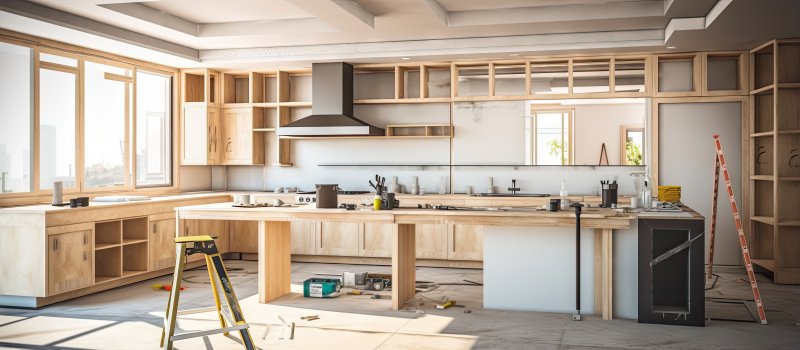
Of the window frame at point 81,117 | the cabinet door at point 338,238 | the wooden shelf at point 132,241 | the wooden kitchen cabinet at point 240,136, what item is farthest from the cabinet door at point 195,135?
the wooden shelf at point 132,241

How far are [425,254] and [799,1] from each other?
4.91 m

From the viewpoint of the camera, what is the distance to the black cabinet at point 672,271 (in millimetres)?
5531

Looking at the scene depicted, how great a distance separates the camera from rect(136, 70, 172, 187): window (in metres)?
8.98

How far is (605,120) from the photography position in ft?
28.5

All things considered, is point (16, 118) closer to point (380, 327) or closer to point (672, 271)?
point (380, 327)

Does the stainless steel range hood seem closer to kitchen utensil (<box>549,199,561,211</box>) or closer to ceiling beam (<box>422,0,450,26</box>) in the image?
ceiling beam (<box>422,0,450,26</box>)

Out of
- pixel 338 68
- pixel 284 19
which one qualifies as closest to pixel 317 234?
pixel 338 68

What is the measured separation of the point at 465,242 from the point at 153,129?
429cm

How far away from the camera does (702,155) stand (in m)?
8.55

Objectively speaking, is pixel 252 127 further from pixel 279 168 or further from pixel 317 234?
pixel 317 234

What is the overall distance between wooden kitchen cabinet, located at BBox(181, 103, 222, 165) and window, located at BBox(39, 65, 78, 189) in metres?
1.96

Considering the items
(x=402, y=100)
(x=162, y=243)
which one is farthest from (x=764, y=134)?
(x=162, y=243)

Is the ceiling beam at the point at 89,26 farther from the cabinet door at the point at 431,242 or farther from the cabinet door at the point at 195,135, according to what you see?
the cabinet door at the point at 431,242

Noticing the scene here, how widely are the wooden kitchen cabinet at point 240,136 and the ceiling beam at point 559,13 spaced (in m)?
3.53
